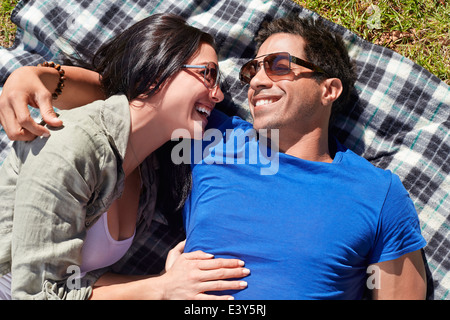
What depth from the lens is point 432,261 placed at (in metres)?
3.06

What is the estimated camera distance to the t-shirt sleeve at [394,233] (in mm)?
2576

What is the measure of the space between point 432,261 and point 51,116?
8.75ft

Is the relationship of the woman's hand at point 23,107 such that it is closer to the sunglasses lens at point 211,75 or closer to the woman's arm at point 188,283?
the sunglasses lens at point 211,75

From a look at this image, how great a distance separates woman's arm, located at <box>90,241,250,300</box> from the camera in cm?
253

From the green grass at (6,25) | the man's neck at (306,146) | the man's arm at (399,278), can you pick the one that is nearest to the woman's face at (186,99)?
the man's neck at (306,146)

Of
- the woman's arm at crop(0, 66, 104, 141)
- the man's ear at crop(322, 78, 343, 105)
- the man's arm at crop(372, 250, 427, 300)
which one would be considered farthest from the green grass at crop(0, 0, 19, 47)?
the man's arm at crop(372, 250, 427, 300)

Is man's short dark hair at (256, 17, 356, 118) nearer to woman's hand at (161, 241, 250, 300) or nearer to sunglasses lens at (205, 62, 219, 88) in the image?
sunglasses lens at (205, 62, 219, 88)

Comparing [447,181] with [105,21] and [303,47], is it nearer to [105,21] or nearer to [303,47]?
[303,47]

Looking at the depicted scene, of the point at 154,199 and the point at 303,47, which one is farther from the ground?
the point at 303,47

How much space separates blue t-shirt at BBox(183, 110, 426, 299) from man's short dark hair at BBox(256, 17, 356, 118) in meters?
0.57

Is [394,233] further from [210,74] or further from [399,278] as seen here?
[210,74]

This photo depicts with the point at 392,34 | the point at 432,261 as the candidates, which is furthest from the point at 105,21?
the point at 432,261

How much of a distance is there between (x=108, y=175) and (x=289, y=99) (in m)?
1.21

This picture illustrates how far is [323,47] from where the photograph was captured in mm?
2953
